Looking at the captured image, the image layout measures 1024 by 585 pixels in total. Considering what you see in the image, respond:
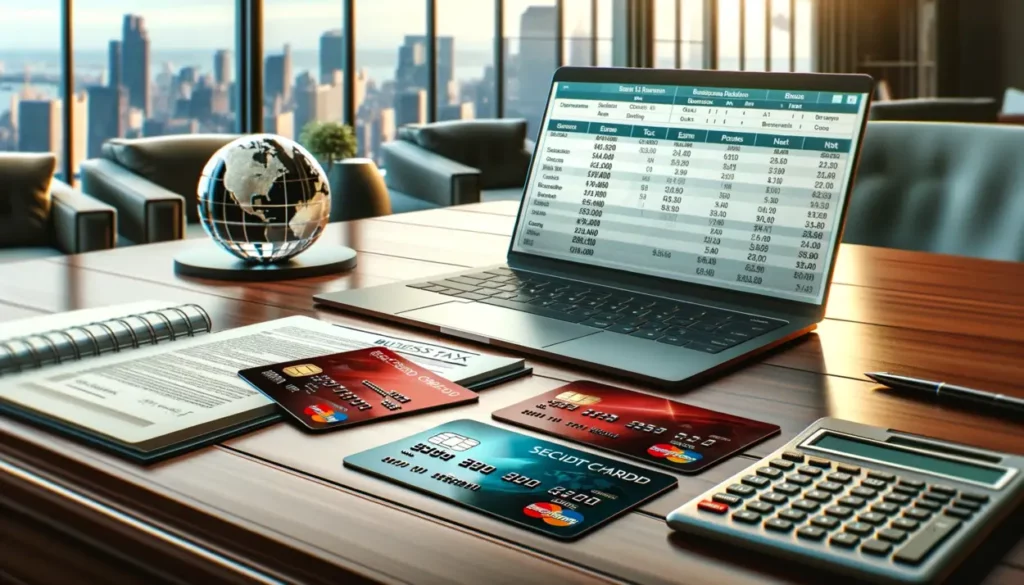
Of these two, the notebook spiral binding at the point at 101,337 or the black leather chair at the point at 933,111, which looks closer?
the notebook spiral binding at the point at 101,337

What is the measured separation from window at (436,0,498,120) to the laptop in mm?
5103

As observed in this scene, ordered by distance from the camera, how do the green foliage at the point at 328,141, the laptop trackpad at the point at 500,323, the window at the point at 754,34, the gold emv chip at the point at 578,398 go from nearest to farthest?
the gold emv chip at the point at 578,398 < the laptop trackpad at the point at 500,323 < the green foliage at the point at 328,141 < the window at the point at 754,34

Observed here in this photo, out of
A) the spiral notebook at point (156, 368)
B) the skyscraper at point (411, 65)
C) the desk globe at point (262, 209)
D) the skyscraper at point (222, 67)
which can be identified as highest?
the skyscraper at point (411, 65)

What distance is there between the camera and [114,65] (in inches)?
180

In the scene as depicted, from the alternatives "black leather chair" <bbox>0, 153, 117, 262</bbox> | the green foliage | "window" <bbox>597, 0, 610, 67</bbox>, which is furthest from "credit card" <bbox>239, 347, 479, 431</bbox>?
"window" <bbox>597, 0, 610, 67</bbox>

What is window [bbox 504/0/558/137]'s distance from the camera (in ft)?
21.5

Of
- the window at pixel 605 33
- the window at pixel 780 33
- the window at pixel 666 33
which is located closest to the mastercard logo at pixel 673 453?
the window at pixel 605 33

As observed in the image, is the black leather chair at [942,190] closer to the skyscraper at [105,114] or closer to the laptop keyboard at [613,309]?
the laptop keyboard at [613,309]

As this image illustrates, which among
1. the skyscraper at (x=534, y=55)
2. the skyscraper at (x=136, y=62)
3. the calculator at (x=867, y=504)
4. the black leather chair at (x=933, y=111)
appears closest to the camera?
the calculator at (x=867, y=504)

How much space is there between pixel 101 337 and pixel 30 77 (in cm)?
396

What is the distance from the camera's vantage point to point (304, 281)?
44.8 inches

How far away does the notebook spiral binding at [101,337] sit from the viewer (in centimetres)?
76

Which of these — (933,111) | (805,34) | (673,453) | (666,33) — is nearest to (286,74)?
(933,111)

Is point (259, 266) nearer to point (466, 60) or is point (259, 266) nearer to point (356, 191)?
point (356, 191)
